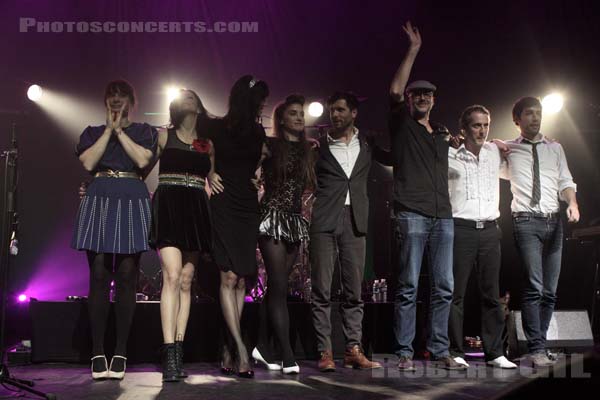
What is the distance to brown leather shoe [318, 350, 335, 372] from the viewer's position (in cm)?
387

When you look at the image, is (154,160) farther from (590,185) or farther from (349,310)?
(590,185)

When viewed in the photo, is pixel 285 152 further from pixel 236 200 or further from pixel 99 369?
pixel 99 369

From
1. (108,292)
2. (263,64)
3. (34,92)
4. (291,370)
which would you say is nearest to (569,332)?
(291,370)

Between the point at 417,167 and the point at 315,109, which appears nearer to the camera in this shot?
the point at 417,167

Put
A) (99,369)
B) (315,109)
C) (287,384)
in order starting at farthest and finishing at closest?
(315,109) < (99,369) < (287,384)

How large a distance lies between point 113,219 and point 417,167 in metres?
1.86

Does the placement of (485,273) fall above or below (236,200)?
below

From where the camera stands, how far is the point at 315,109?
7.71 metres

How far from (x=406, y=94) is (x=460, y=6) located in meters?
3.22

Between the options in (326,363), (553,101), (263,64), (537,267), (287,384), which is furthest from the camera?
(263,64)

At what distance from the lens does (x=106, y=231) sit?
3.67 metres

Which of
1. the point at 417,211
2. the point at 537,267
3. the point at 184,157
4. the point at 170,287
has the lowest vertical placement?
the point at 170,287

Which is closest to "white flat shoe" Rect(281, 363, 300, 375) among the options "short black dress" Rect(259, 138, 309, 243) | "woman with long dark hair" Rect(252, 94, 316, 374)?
"woman with long dark hair" Rect(252, 94, 316, 374)

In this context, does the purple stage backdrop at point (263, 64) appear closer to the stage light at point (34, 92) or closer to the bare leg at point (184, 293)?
the stage light at point (34, 92)
